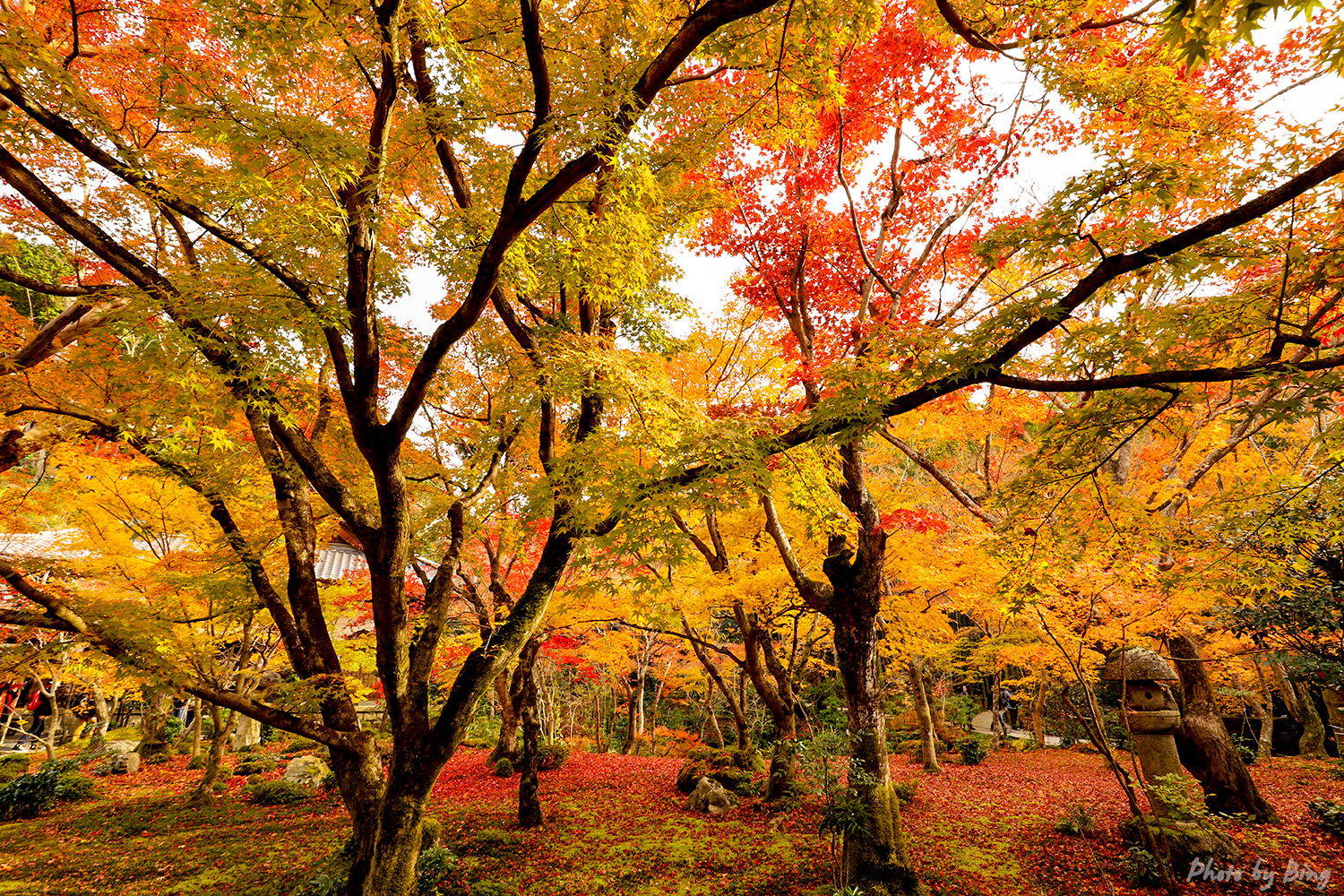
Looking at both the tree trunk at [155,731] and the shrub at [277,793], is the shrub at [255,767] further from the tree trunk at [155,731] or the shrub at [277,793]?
the tree trunk at [155,731]

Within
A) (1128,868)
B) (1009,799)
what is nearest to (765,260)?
(1128,868)

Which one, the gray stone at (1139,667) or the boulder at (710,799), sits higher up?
the gray stone at (1139,667)

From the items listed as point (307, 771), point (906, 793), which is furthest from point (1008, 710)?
point (307, 771)

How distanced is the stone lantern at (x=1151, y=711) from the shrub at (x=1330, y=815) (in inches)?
84.8

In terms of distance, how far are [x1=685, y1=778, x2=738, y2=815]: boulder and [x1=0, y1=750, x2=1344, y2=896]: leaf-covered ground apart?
0.29 m

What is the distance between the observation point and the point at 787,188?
830cm

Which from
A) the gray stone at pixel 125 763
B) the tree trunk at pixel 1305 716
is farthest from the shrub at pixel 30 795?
the tree trunk at pixel 1305 716

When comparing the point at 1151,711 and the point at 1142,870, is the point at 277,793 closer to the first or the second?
the point at 1142,870

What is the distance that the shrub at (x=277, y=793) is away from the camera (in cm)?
1227

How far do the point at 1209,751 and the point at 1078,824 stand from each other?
245cm

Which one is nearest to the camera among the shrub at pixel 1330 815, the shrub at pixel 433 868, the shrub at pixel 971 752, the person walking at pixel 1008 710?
the shrub at pixel 433 868

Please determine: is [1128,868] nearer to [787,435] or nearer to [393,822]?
[787,435]

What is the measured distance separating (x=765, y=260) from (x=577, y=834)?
10520mm

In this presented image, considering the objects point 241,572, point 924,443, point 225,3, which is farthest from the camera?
point 924,443
